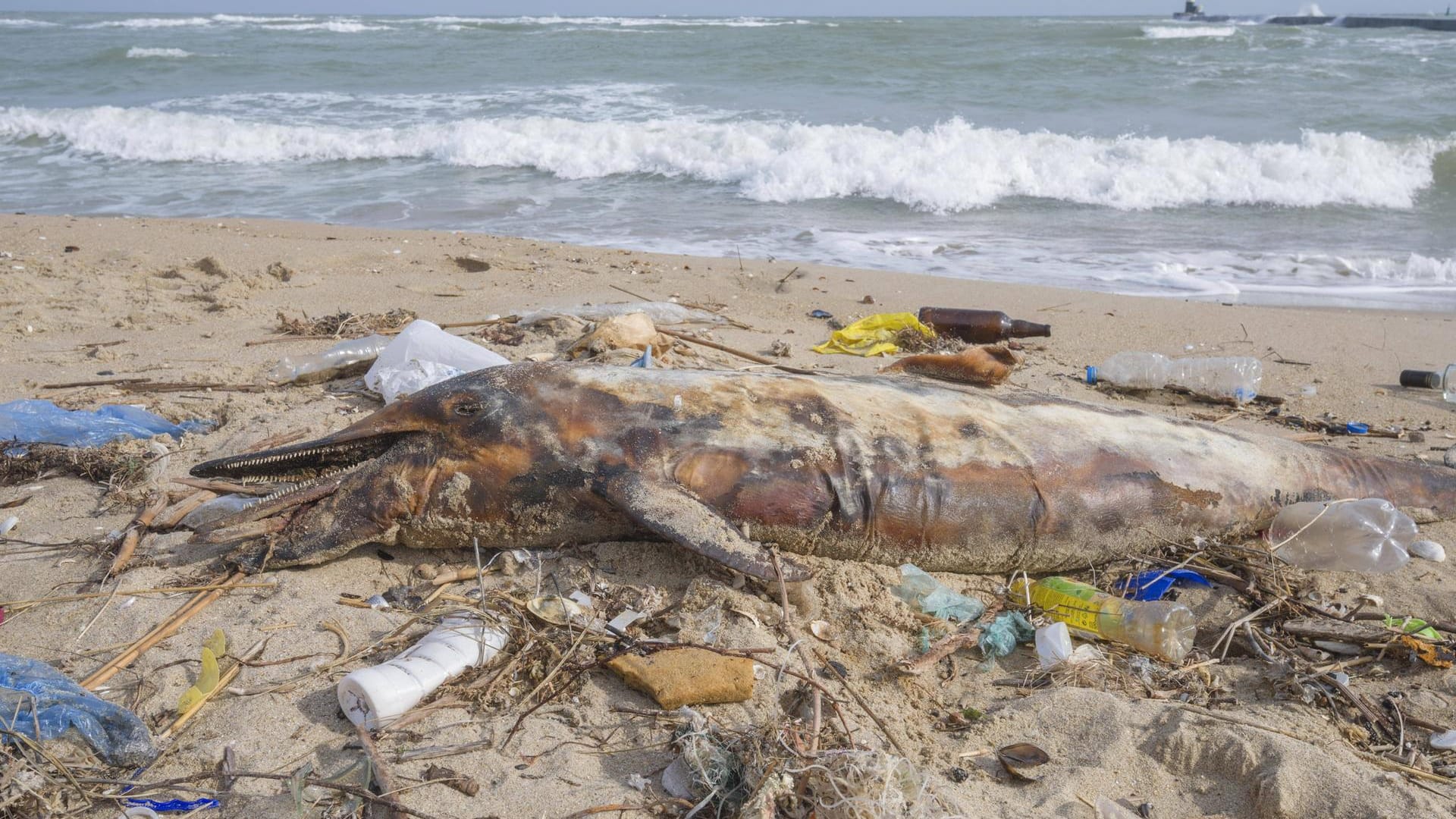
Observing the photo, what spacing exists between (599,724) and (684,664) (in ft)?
0.95

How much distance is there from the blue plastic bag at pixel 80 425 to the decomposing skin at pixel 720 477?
1307mm

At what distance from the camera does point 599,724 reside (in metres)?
2.74

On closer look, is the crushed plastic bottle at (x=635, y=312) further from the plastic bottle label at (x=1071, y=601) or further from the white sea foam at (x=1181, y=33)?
the white sea foam at (x=1181, y=33)

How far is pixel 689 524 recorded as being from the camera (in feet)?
10.6

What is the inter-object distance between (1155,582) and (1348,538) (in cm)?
94

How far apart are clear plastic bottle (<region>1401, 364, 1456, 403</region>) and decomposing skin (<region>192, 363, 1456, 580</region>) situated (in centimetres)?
283

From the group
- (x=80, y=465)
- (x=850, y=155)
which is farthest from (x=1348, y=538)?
(x=850, y=155)

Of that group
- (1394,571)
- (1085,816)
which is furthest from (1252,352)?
(1085,816)

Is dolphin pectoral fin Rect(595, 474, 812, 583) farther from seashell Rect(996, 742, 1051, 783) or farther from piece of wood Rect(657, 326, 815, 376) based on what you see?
piece of wood Rect(657, 326, 815, 376)

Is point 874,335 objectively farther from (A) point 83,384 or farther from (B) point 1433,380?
(A) point 83,384

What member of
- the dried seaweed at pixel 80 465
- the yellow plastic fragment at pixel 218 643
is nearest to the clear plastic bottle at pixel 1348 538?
the yellow plastic fragment at pixel 218 643

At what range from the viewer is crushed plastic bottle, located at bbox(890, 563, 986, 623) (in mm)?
3432

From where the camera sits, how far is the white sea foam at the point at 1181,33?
31.0 meters

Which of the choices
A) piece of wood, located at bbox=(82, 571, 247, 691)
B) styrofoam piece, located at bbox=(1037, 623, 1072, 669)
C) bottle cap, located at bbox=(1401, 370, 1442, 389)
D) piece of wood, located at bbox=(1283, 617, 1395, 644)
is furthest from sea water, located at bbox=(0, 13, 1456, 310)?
piece of wood, located at bbox=(82, 571, 247, 691)
